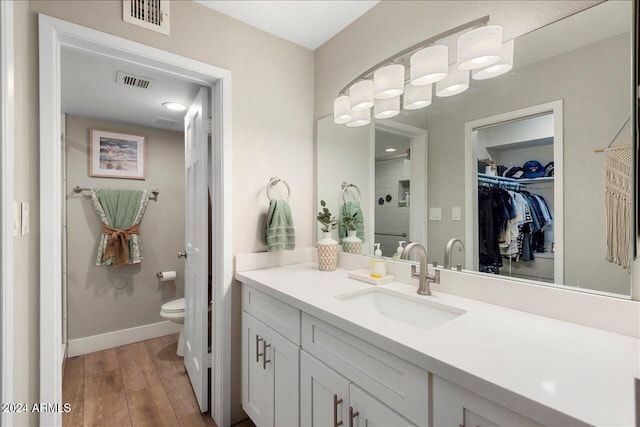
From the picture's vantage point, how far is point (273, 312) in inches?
55.8

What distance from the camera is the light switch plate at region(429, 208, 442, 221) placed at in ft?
4.48

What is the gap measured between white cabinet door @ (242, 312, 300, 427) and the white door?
35cm

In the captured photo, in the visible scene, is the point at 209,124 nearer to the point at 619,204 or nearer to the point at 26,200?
the point at 26,200

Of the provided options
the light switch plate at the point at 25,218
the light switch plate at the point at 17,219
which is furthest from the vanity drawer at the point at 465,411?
the light switch plate at the point at 25,218

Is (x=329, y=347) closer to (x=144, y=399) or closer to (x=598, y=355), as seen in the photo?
(x=598, y=355)

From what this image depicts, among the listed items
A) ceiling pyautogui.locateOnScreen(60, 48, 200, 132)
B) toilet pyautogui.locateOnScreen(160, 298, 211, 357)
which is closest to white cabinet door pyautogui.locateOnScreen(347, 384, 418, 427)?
ceiling pyautogui.locateOnScreen(60, 48, 200, 132)

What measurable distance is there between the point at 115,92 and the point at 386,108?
6.46ft

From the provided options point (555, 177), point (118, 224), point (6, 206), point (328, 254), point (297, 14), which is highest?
point (297, 14)

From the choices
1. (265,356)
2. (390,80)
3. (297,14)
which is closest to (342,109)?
(390,80)

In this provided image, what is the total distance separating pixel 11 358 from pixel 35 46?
1.17 m

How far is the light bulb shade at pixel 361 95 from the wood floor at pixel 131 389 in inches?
75.6

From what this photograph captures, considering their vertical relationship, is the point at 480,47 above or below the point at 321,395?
above

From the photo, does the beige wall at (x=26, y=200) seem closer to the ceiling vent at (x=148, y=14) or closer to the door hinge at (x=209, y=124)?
the ceiling vent at (x=148, y=14)

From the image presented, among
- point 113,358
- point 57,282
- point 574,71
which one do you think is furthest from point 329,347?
point 113,358
